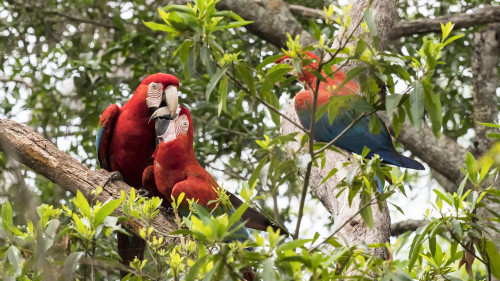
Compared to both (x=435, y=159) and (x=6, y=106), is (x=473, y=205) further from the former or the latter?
(x=6, y=106)

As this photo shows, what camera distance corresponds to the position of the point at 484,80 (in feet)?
13.4

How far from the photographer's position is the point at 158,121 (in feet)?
9.39

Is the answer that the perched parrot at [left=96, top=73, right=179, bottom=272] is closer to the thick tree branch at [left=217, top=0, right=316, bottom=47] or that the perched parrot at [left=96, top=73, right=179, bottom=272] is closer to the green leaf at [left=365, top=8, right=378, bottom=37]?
the thick tree branch at [left=217, top=0, right=316, bottom=47]

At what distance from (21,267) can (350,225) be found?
1261 mm

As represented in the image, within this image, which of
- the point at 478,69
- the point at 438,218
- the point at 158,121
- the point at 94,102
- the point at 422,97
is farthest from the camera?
the point at 478,69

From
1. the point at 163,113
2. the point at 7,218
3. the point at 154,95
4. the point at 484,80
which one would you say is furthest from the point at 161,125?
the point at 484,80

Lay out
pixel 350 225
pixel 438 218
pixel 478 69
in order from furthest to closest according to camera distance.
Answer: pixel 478 69 < pixel 350 225 < pixel 438 218

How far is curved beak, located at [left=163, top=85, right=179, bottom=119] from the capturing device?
112 inches

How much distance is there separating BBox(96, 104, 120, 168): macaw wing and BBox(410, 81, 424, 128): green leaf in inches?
75.0

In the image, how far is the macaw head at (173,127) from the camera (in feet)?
8.96

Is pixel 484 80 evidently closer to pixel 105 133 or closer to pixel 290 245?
pixel 105 133

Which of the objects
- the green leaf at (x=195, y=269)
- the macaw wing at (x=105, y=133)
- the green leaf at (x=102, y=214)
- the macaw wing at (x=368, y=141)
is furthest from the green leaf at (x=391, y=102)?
the macaw wing at (x=105, y=133)

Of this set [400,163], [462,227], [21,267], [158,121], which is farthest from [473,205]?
[158,121]

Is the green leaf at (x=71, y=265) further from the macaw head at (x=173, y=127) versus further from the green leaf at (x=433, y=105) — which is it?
the macaw head at (x=173, y=127)
